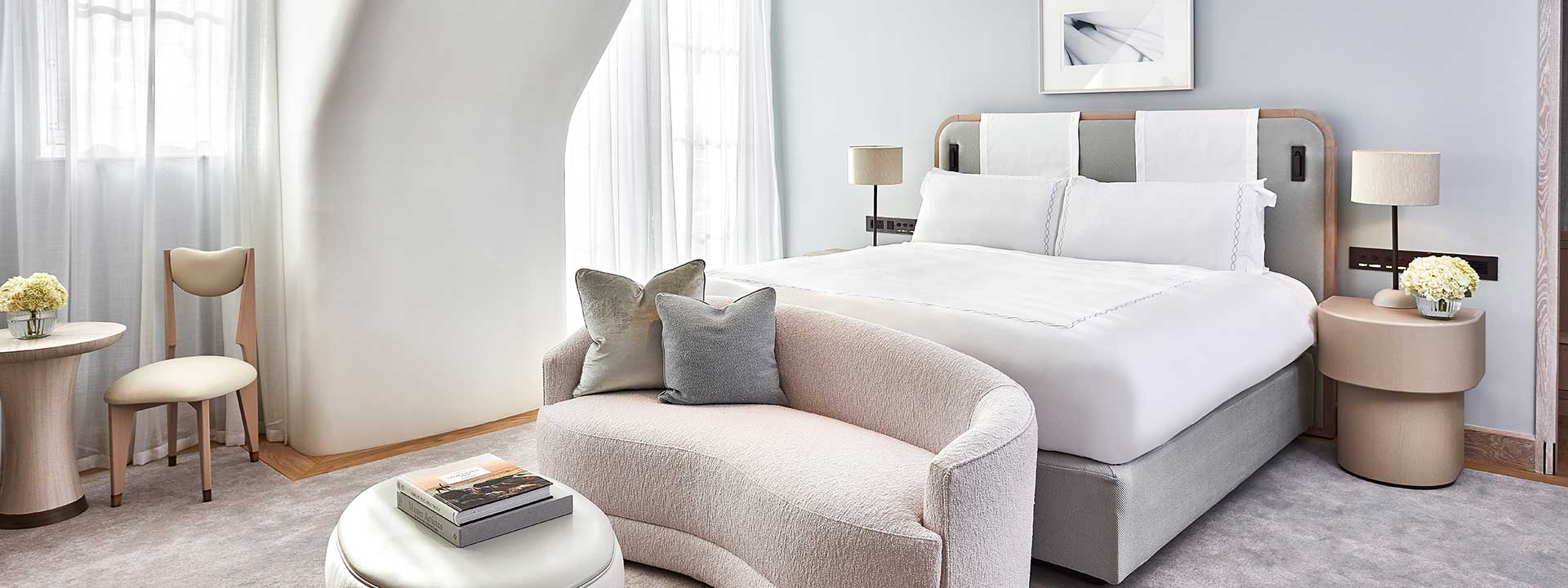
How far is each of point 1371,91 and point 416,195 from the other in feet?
12.0

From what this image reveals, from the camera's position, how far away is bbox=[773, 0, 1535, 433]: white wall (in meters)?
3.52

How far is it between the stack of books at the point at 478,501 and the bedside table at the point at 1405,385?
2.65 meters

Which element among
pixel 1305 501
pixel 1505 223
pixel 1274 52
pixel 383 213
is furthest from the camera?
pixel 1274 52

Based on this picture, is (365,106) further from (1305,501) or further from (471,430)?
(1305,501)

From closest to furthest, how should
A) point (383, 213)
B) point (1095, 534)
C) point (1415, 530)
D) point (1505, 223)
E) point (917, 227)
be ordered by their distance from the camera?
1. point (1095, 534)
2. point (1415, 530)
3. point (1505, 223)
4. point (383, 213)
5. point (917, 227)

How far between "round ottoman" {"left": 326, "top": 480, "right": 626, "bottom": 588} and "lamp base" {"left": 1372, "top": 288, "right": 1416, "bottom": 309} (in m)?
2.86

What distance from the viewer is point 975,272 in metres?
3.64

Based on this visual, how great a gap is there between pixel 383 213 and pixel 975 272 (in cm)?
222

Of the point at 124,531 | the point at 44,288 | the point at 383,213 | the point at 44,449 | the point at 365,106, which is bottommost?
the point at 124,531

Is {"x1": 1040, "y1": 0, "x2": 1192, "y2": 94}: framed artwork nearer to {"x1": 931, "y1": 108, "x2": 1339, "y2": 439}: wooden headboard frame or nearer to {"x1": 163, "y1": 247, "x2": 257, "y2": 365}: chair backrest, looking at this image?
{"x1": 931, "y1": 108, "x2": 1339, "y2": 439}: wooden headboard frame

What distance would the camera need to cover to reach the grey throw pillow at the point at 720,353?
2799mm

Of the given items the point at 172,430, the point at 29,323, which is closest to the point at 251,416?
the point at 172,430

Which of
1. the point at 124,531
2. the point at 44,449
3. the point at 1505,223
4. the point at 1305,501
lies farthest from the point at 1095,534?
the point at 44,449

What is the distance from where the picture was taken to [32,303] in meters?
2.95
